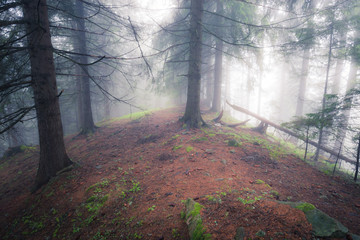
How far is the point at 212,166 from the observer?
504 centimetres

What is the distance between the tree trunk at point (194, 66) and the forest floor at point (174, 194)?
58.6 inches

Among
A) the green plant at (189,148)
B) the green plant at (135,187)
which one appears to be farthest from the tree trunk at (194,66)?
the green plant at (135,187)

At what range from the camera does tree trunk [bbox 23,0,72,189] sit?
4656mm

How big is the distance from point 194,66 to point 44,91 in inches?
244

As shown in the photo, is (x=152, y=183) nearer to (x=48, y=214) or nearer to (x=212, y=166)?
(x=212, y=166)

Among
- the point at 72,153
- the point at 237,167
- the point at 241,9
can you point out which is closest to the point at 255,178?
the point at 237,167

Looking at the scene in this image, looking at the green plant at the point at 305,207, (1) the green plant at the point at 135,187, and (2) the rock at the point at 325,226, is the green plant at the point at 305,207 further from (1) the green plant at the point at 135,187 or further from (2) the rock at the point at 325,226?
(1) the green plant at the point at 135,187

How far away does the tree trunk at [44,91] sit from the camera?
4.66 metres

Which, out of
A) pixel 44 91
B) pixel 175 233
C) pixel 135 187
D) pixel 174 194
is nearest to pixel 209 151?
pixel 174 194

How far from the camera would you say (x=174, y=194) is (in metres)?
3.85

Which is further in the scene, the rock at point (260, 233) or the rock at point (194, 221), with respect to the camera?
the rock at point (194, 221)

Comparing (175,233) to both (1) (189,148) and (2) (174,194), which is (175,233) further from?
(1) (189,148)

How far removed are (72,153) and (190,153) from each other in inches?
259

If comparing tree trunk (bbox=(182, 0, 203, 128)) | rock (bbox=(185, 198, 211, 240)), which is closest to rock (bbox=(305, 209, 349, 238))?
rock (bbox=(185, 198, 211, 240))
